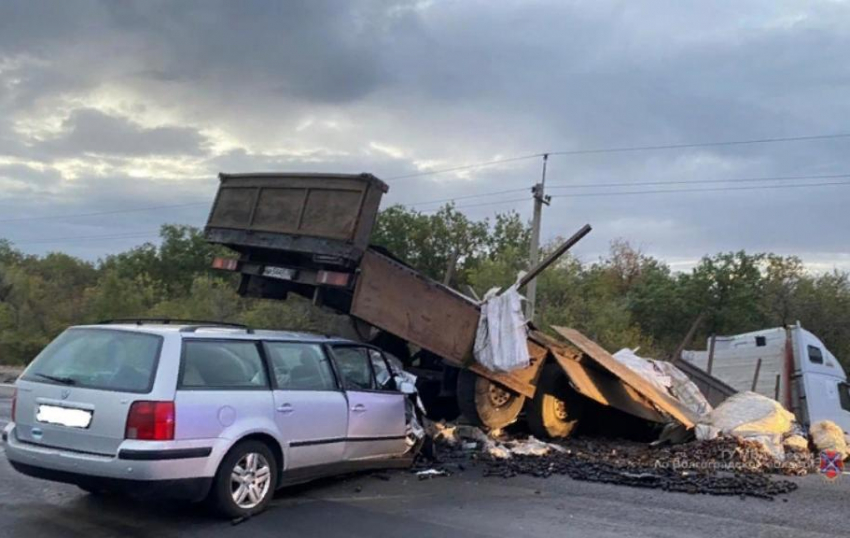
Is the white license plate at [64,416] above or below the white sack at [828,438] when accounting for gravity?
below

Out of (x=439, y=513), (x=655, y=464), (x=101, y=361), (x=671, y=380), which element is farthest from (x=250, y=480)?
(x=671, y=380)

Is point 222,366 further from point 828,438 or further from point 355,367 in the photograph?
point 828,438

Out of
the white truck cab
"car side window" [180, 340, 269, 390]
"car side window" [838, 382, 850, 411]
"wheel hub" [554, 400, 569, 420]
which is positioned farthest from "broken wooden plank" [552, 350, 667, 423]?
"car side window" [180, 340, 269, 390]

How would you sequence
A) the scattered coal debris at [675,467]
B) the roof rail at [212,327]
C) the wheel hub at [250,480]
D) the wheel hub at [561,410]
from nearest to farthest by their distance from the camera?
the wheel hub at [250,480] < the roof rail at [212,327] < the scattered coal debris at [675,467] < the wheel hub at [561,410]

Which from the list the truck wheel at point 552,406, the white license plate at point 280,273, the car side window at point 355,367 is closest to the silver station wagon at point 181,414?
the car side window at point 355,367

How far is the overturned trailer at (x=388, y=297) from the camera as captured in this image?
9.32 metres

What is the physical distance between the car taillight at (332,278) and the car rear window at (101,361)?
3356 millimetres

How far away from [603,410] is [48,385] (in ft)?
28.2

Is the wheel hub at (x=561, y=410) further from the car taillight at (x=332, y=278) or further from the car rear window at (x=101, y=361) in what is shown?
the car rear window at (x=101, y=361)

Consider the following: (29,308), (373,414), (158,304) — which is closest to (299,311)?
(158,304)

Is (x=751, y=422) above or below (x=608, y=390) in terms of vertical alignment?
below

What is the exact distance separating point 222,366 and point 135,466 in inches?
43.0

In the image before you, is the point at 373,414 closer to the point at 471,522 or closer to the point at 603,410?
the point at 471,522

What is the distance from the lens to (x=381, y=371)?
8.30 metres
